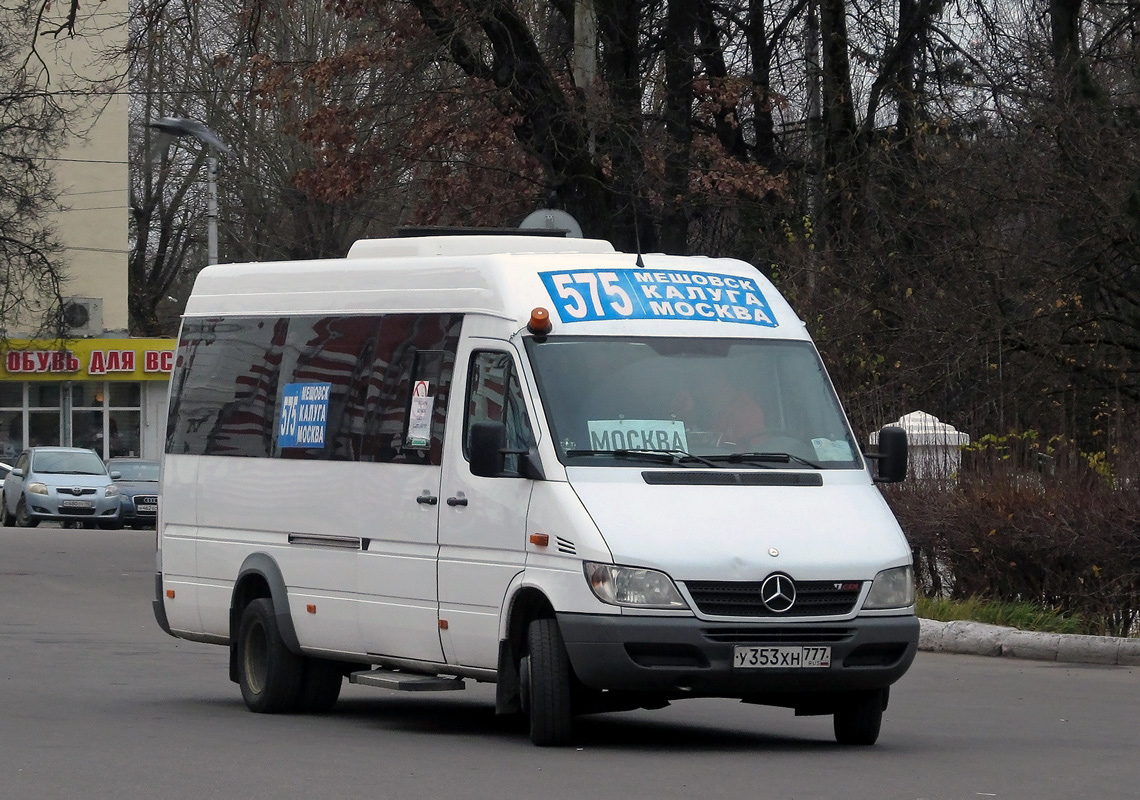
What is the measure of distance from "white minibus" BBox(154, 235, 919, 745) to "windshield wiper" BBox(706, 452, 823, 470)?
2 cm

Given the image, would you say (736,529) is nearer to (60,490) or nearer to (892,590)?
(892,590)

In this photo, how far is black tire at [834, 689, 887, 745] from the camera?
9.94 meters

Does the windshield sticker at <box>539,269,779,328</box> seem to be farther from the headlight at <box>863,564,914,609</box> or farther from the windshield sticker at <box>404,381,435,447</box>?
the headlight at <box>863,564,914,609</box>

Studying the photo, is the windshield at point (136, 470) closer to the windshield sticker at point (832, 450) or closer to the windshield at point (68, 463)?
the windshield at point (68, 463)

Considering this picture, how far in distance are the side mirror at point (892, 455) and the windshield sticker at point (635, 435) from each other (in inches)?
44.7

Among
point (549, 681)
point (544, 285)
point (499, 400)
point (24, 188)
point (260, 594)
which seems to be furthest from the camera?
point (24, 188)

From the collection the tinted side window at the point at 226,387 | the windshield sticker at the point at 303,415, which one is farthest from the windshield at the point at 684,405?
the tinted side window at the point at 226,387

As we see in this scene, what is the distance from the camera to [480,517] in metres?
10.0

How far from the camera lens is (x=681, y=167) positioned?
84.8 ft

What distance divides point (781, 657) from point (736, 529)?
0.60 metres

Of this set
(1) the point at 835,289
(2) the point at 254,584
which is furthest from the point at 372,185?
(2) the point at 254,584

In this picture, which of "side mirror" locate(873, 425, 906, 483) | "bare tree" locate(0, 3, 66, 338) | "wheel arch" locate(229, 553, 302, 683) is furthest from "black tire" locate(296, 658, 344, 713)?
"bare tree" locate(0, 3, 66, 338)

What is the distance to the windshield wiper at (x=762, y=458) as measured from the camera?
9828 millimetres

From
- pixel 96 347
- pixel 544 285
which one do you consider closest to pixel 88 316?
pixel 96 347
